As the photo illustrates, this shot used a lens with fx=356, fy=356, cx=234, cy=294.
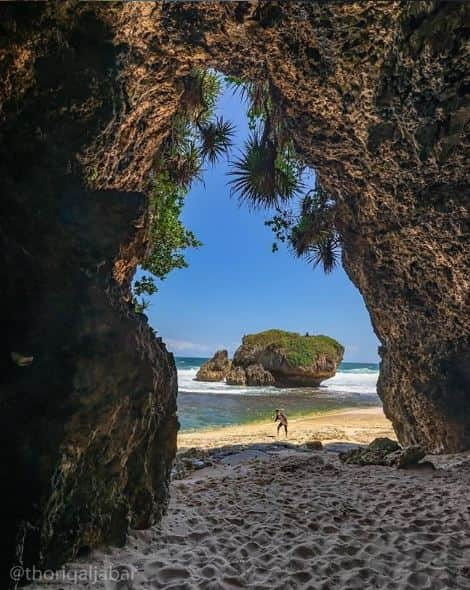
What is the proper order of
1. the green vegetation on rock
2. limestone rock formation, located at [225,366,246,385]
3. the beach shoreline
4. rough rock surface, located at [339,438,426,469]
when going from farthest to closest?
limestone rock formation, located at [225,366,246,385], the green vegetation on rock, the beach shoreline, rough rock surface, located at [339,438,426,469]

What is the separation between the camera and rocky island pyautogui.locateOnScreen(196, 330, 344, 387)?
99.0 feet

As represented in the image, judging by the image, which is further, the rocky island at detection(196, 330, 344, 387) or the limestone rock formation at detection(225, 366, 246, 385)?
the limestone rock formation at detection(225, 366, 246, 385)

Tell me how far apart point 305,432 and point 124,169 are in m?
10.6

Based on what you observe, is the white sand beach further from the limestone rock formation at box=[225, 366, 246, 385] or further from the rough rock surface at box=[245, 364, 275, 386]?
the limestone rock formation at box=[225, 366, 246, 385]

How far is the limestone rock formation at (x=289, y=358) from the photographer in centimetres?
3014

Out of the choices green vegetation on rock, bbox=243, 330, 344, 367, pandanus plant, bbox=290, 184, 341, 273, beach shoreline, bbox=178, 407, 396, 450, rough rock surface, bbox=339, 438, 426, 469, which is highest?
pandanus plant, bbox=290, 184, 341, 273

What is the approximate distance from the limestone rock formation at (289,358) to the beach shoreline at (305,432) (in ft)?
42.1

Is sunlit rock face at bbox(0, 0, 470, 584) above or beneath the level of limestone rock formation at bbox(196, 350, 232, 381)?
above

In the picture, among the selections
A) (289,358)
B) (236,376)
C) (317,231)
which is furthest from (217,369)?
(317,231)

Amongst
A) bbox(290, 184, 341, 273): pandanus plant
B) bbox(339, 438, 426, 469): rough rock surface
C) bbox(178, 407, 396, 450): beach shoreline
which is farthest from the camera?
bbox(178, 407, 396, 450): beach shoreline

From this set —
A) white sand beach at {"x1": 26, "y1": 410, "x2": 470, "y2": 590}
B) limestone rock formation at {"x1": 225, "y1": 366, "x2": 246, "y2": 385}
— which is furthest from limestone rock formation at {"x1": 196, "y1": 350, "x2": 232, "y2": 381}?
white sand beach at {"x1": 26, "y1": 410, "x2": 470, "y2": 590}

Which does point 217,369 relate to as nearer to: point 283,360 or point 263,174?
point 283,360

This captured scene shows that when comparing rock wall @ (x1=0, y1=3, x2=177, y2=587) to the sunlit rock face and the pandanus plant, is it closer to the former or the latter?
the sunlit rock face

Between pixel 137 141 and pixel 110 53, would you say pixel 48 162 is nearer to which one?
pixel 110 53
